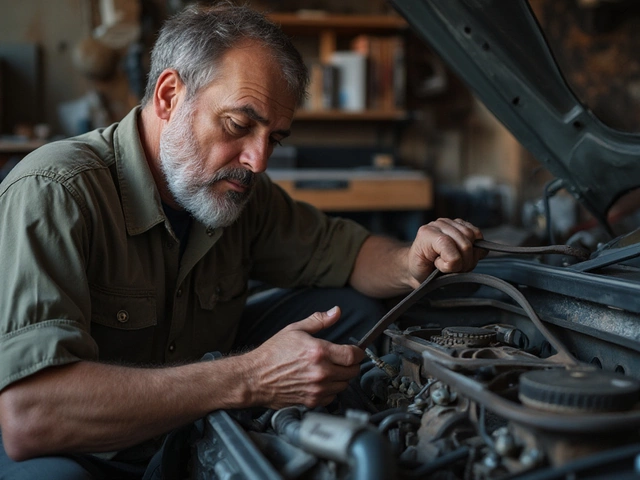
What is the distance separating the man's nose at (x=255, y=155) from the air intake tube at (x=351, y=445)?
723mm

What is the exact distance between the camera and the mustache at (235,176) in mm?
1604

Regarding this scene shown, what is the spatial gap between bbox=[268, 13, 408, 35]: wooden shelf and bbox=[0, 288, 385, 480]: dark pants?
8.45ft

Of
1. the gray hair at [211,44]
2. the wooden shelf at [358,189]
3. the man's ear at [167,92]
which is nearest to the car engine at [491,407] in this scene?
the gray hair at [211,44]

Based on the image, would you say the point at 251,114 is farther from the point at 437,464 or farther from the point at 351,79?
the point at 351,79

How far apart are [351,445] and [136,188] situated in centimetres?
92

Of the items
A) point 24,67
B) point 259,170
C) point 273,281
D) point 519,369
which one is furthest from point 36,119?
point 519,369

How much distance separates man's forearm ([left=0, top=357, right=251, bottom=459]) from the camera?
45.6 inches

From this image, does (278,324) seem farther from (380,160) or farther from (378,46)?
(378,46)

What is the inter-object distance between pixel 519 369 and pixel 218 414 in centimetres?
51

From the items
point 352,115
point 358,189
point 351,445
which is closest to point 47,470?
point 351,445

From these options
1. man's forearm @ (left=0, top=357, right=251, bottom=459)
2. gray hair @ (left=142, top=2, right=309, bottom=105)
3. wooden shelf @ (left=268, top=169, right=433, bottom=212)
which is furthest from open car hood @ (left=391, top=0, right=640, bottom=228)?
wooden shelf @ (left=268, top=169, right=433, bottom=212)

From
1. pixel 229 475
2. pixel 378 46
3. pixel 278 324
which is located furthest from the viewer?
pixel 378 46

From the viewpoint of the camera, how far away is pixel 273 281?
203 centimetres

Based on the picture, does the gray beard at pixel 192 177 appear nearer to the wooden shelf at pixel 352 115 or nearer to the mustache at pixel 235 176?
the mustache at pixel 235 176
